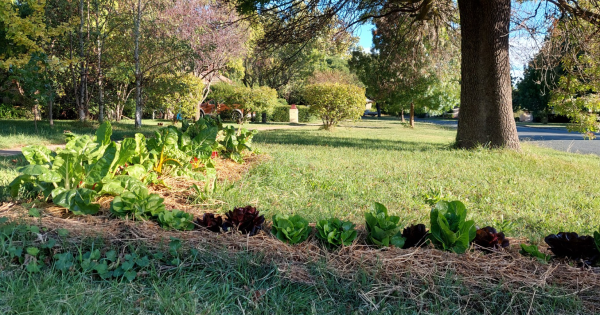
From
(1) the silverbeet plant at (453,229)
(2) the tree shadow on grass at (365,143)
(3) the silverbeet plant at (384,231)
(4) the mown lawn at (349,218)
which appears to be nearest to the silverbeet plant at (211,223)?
(4) the mown lawn at (349,218)

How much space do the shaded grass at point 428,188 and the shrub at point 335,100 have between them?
346 inches

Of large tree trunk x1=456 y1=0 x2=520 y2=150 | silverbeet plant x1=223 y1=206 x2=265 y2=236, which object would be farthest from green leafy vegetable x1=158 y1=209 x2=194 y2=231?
large tree trunk x1=456 y1=0 x2=520 y2=150

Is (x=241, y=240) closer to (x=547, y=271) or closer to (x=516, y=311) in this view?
(x=516, y=311)

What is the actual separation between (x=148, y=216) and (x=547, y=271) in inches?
98.3

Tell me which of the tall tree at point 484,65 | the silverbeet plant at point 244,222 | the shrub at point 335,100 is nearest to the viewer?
the silverbeet plant at point 244,222

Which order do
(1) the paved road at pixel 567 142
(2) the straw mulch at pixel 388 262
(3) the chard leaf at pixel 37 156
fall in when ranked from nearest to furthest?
(2) the straw mulch at pixel 388 262
(3) the chard leaf at pixel 37 156
(1) the paved road at pixel 567 142

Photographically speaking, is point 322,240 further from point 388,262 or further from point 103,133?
point 103,133

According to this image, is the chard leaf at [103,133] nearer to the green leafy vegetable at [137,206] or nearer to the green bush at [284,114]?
the green leafy vegetable at [137,206]

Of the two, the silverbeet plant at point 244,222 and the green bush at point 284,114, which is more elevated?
the green bush at point 284,114

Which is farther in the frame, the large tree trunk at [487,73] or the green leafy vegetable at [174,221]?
the large tree trunk at [487,73]

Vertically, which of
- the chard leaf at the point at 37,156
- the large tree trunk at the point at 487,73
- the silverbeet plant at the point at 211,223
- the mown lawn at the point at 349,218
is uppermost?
the large tree trunk at the point at 487,73

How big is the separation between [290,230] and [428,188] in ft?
9.65

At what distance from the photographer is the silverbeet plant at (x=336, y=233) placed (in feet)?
8.11

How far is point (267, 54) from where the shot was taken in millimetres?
10383
